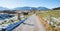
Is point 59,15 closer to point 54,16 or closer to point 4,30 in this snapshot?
point 54,16

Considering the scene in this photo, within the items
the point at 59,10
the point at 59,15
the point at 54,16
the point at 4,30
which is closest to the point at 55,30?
the point at 4,30

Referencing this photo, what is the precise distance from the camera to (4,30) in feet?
15.3

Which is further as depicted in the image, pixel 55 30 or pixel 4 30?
pixel 55 30

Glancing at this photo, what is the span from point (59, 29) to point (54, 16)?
18.6 ft

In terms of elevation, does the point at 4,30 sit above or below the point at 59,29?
above

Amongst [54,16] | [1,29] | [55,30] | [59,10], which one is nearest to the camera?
[1,29]

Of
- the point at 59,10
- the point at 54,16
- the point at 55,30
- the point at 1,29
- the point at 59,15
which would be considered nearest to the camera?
the point at 1,29

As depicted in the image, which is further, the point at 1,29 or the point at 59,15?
the point at 59,15

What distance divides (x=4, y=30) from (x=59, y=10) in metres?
9.58

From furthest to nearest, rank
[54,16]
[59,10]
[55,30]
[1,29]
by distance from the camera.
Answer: [59,10], [54,16], [55,30], [1,29]

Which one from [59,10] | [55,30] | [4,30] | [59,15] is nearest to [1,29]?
[4,30]

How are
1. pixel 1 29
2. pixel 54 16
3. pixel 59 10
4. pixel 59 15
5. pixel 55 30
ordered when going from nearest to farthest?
pixel 1 29 < pixel 55 30 < pixel 59 15 < pixel 54 16 < pixel 59 10

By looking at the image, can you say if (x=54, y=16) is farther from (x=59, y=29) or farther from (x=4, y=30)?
(x=4, y=30)

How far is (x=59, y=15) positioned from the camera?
1187 cm
